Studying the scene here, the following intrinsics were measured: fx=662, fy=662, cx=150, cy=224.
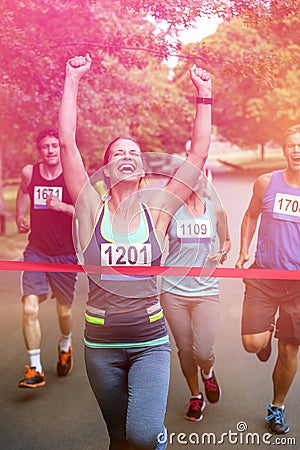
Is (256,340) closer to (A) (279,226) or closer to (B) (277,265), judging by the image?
(B) (277,265)

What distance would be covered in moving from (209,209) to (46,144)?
0.88 m

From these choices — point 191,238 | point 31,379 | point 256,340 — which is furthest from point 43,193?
point 256,340

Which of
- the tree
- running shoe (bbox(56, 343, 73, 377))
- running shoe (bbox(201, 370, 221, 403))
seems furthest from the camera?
running shoe (bbox(56, 343, 73, 377))

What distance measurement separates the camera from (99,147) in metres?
3.13

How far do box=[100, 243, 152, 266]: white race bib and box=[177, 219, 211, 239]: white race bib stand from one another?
378 millimetres

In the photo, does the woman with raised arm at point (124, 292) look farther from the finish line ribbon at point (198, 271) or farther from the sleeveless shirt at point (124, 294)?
the finish line ribbon at point (198, 271)

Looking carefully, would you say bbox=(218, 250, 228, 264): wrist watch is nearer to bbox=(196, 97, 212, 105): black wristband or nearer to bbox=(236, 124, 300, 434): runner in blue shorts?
bbox=(236, 124, 300, 434): runner in blue shorts

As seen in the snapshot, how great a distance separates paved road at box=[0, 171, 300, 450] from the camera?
3104mm

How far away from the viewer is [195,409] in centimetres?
333

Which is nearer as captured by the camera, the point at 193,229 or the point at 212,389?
the point at 193,229

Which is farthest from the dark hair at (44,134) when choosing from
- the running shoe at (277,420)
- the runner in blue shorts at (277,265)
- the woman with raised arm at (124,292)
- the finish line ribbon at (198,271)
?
the running shoe at (277,420)

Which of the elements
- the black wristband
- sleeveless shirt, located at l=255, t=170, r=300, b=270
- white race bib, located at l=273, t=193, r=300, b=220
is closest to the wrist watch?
sleeveless shirt, located at l=255, t=170, r=300, b=270

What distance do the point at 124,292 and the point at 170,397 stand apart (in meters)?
1.00

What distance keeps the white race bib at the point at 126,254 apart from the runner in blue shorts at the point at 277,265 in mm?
597
